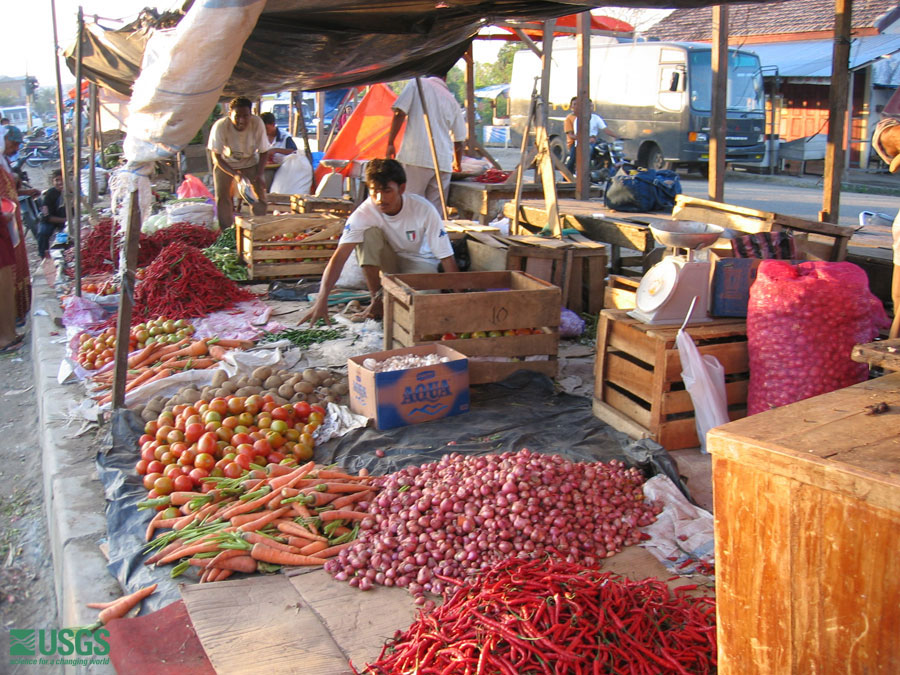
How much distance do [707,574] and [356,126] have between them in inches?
469

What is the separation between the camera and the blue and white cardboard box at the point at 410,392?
418 cm

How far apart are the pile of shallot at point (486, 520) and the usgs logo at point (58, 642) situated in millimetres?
835

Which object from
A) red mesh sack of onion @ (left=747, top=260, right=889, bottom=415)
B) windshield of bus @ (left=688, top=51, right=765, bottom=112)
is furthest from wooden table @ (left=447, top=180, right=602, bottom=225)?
windshield of bus @ (left=688, top=51, right=765, bottom=112)

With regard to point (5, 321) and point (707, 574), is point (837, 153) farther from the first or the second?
point (5, 321)

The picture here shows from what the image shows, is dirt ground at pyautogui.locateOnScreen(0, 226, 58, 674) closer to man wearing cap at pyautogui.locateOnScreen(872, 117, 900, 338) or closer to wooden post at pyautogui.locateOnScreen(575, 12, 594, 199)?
man wearing cap at pyautogui.locateOnScreen(872, 117, 900, 338)

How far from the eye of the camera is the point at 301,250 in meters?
8.12

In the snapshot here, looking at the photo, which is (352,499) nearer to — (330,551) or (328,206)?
(330,551)

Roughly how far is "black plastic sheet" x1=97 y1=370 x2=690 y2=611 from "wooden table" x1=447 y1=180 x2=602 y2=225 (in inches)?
181

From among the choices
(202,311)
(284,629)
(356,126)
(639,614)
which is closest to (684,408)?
(639,614)

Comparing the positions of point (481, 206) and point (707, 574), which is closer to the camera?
point (707, 574)

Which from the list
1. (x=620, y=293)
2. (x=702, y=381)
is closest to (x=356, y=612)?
(x=702, y=381)

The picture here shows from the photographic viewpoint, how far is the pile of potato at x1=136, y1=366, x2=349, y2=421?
453 centimetres

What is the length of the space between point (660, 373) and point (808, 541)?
2136 millimetres

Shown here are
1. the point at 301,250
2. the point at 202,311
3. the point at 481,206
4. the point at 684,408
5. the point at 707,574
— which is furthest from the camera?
the point at 481,206
